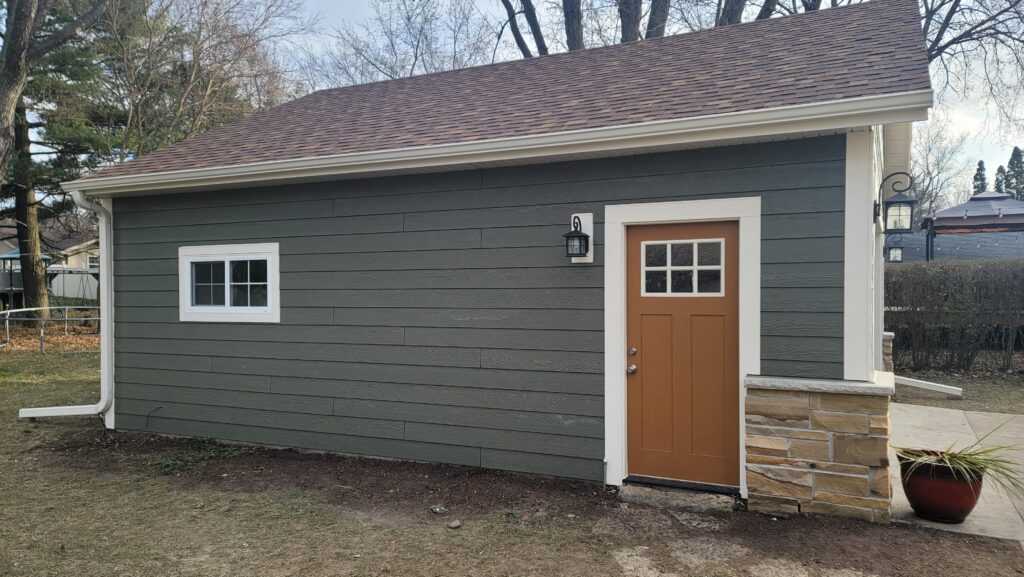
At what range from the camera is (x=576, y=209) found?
4.22m

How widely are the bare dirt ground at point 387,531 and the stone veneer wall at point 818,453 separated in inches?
4.9

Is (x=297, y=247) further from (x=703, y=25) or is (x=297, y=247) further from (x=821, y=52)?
(x=703, y=25)

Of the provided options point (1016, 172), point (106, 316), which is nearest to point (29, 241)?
point (106, 316)

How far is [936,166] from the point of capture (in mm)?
27625

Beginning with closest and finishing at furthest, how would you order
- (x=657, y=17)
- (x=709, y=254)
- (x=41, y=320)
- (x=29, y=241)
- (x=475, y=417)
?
(x=709, y=254)
(x=475, y=417)
(x=41, y=320)
(x=657, y=17)
(x=29, y=241)

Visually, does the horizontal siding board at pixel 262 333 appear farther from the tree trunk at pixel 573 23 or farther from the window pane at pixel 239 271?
the tree trunk at pixel 573 23

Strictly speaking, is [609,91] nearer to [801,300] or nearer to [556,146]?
[556,146]

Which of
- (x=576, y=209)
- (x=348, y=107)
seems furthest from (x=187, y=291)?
(x=576, y=209)

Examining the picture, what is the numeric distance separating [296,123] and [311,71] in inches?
459

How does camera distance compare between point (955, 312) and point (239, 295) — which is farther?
point (955, 312)

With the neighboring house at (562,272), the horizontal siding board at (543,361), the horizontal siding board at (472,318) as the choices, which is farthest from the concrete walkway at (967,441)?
the horizontal siding board at (472,318)

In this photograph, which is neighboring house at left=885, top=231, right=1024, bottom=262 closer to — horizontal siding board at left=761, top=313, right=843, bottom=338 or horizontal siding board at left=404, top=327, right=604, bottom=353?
horizontal siding board at left=761, top=313, right=843, bottom=338

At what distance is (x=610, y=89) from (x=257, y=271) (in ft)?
11.4

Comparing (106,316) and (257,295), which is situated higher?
(257,295)
